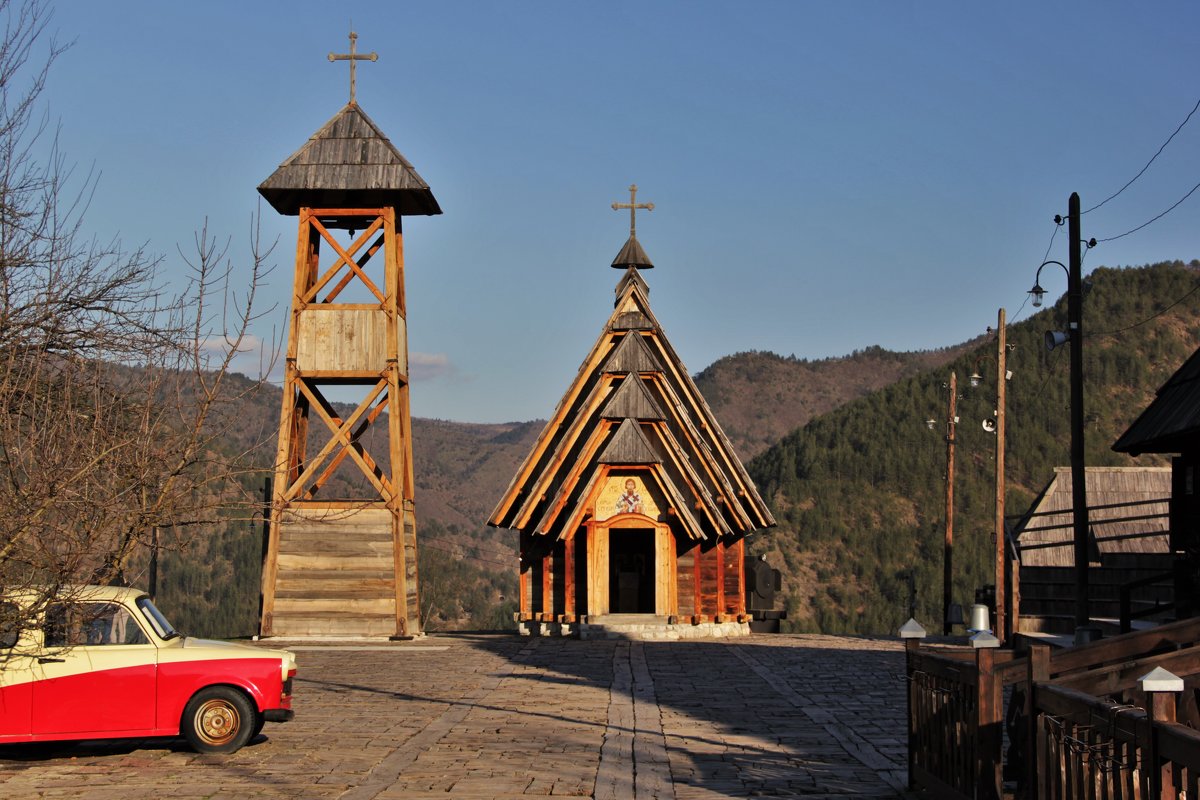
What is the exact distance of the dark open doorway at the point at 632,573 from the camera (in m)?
42.2

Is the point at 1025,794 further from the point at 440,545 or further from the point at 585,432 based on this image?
the point at 440,545

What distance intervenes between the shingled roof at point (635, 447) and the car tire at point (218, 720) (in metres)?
19.7

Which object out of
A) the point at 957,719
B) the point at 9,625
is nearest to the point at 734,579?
the point at 9,625

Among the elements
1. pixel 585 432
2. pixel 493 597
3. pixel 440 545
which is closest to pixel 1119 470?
pixel 585 432

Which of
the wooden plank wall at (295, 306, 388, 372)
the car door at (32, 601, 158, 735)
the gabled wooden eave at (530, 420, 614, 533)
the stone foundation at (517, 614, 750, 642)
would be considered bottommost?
the stone foundation at (517, 614, 750, 642)

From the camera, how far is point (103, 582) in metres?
14.4

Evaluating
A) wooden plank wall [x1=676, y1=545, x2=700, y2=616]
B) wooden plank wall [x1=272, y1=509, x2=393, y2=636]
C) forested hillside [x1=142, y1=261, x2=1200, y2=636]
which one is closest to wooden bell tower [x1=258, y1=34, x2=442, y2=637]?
wooden plank wall [x1=272, y1=509, x2=393, y2=636]

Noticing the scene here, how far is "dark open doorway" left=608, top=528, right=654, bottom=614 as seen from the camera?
138 ft

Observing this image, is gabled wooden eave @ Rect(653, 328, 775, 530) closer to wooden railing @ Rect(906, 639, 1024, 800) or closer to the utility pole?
the utility pole

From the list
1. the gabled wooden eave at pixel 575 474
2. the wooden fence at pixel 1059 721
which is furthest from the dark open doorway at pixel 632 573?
the wooden fence at pixel 1059 721

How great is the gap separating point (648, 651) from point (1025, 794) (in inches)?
800

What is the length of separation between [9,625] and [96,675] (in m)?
1.50

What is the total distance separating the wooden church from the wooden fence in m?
22.4

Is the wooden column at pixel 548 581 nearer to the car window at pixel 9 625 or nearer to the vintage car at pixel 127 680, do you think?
the vintage car at pixel 127 680
